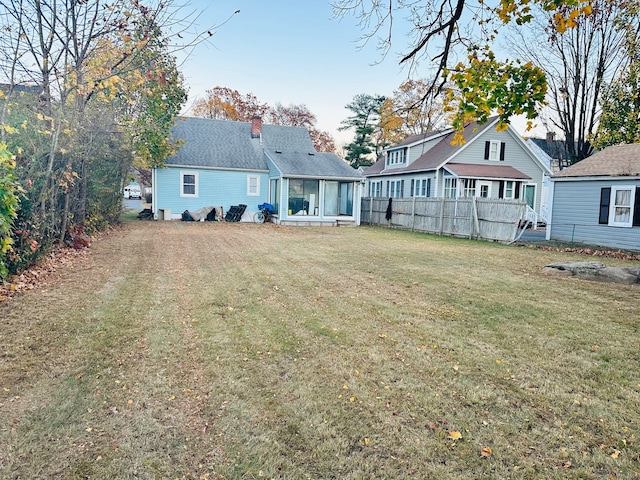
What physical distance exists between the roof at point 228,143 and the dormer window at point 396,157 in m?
6.58

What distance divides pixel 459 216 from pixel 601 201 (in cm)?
481

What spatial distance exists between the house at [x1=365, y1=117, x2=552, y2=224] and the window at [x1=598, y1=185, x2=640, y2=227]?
7.62m

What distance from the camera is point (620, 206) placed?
14.0 m

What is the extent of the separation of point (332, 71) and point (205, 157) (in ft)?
41.1

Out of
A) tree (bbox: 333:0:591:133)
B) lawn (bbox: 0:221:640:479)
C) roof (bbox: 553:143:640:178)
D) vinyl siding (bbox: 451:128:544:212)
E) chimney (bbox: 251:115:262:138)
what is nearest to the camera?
lawn (bbox: 0:221:640:479)

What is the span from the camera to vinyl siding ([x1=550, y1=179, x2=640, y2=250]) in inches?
544

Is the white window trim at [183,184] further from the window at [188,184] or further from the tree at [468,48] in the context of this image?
the tree at [468,48]

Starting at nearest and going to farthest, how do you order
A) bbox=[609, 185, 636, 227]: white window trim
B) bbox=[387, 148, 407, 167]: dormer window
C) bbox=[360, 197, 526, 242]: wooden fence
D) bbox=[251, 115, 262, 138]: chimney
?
bbox=[609, 185, 636, 227]: white window trim
bbox=[360, 197, 526, 242]: wooden fence
bbox=[251, 115, 262, 138]: chimney
bbox=[387, 148, 407, 167]: dormer window

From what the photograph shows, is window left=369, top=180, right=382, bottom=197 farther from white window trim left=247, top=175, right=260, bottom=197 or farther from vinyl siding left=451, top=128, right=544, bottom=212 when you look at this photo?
white window trim left=247, top=175, right=260, bottom=197

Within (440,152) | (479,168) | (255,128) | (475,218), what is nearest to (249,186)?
(255,128)

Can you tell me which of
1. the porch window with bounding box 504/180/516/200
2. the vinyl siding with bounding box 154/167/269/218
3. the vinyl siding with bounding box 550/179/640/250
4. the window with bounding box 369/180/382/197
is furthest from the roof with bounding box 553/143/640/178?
the window with bounding box 369/180/382/197

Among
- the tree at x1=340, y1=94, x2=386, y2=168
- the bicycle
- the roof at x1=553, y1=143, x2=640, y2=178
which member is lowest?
the bicycle

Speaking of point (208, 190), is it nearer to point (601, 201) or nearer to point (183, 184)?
point (183, 184)

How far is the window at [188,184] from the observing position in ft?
68.7
